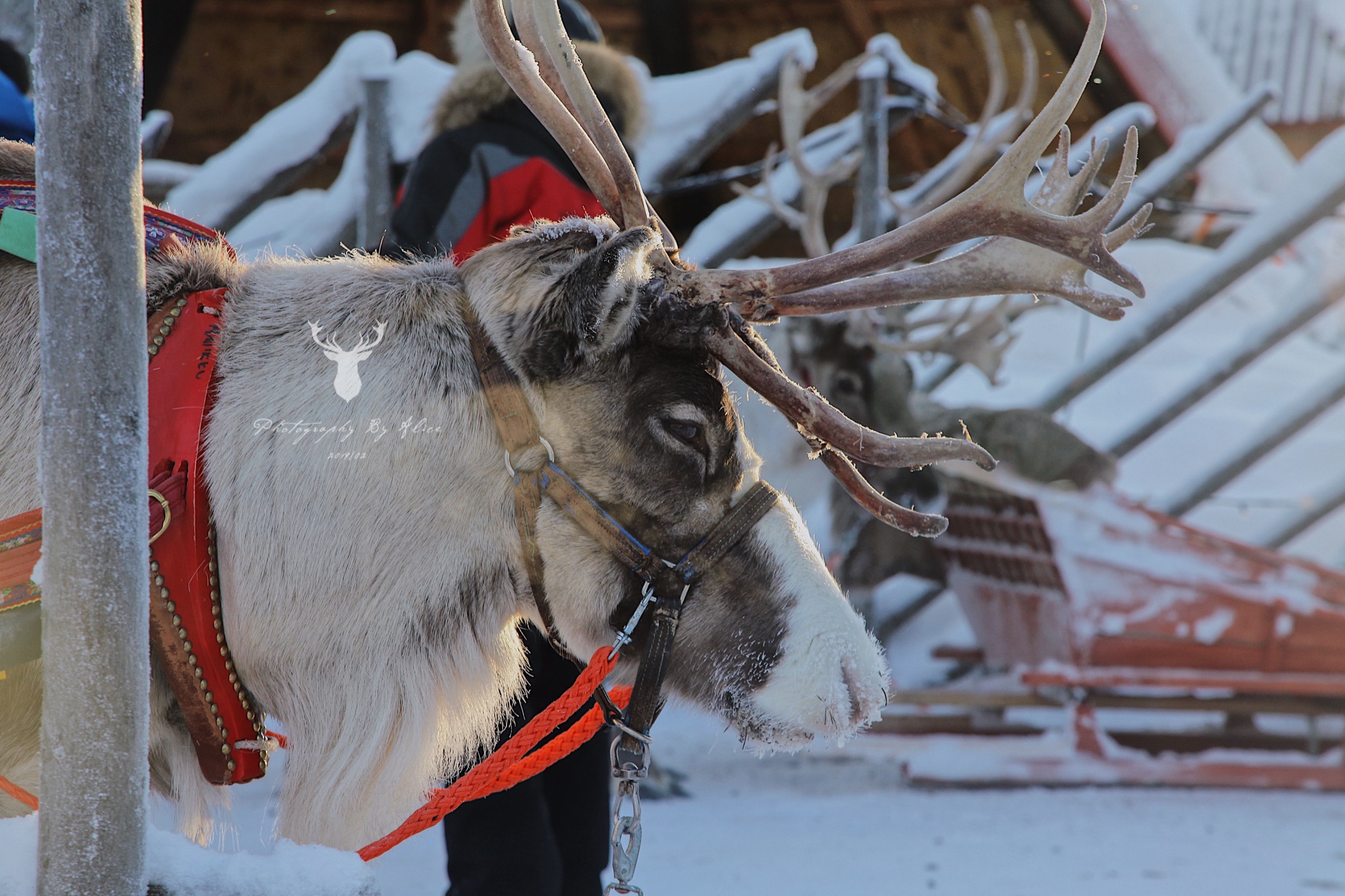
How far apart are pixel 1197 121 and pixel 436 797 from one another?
1003 centimetres

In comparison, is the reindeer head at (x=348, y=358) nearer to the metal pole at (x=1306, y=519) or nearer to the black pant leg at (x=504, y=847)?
the black pant leg at (x=504, y=847)

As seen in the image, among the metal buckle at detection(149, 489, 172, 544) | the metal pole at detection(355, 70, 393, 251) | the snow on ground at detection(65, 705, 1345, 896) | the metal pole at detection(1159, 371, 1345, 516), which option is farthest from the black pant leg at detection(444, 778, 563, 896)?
the metal pole at detection(1159, 371, 1345, 516)

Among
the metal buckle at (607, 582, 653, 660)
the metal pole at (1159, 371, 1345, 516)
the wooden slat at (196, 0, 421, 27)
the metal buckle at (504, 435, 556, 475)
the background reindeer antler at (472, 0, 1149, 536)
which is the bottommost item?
the metal buckle at (607, 582, 653, 660)

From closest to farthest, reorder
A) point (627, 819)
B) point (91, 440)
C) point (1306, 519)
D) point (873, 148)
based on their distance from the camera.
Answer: point (91, 440)
point (627, 819)
point (873, 148)
point (1306, 519)

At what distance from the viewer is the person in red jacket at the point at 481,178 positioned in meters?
2.16

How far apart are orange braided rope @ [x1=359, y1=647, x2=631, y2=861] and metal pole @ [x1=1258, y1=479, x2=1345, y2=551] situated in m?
5.60

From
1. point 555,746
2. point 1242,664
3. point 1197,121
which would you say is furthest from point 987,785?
point 1197,121

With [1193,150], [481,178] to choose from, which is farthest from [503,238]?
[1193,150]

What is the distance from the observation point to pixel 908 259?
154 centimetres

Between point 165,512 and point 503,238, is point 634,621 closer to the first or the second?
point 165,512

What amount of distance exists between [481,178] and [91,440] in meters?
1.37

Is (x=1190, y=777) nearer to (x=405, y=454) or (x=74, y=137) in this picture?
(x=405, y=454)

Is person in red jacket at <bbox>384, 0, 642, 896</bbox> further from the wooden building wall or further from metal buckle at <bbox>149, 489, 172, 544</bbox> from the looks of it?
the wooden building wall

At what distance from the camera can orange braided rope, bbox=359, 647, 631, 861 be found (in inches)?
54.6
